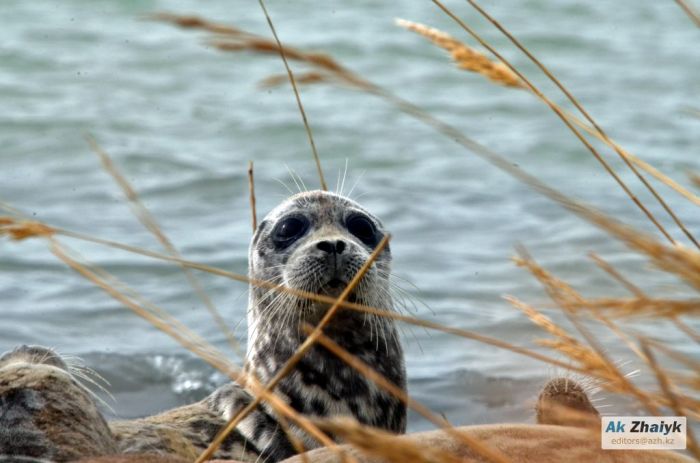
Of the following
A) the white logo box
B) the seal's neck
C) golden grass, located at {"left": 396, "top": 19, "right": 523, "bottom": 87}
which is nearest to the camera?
golden grass, located at {"left": 396, "top": 19, "right": 523, "bottom": 87}

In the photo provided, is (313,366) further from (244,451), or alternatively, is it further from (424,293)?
(424,293)

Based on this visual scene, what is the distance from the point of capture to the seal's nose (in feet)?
17.2

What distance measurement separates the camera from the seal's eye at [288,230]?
5.74m

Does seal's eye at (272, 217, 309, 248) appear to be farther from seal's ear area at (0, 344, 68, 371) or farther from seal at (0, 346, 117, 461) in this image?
seal at (0, 346, 117, 461)

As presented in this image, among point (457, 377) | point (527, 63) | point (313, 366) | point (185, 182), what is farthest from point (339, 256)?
point (527, 63)

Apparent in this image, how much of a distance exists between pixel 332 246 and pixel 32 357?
Result: 50.4 inches

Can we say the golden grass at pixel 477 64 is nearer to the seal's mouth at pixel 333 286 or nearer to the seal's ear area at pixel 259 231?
the seal's mouth at pixel 333 286

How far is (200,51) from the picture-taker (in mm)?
16422

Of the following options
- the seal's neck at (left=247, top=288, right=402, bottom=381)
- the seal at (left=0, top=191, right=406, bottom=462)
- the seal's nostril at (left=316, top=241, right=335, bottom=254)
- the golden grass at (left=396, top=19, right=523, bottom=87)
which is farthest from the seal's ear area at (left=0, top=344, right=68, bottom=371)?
the golden grass at (left=396, top=19, right=523, bottom=87)

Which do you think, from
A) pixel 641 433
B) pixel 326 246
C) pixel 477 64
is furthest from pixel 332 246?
pixel 477 64

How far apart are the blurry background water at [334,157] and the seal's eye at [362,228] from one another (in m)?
0.63

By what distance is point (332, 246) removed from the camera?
525 cm

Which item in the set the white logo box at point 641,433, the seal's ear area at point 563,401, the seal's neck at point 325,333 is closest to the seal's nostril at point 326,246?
the seal's neck at point 325,333

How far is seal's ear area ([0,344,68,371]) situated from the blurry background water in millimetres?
1285
